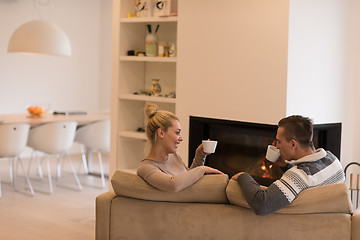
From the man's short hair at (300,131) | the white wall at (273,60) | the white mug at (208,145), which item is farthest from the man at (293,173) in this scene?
→ the white wall at (273,60)

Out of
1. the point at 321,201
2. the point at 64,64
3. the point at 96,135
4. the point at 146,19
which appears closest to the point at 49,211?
the point at 96,135

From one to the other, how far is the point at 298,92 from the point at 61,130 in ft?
9.93

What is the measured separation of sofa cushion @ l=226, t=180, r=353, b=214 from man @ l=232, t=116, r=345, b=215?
3 centimetres

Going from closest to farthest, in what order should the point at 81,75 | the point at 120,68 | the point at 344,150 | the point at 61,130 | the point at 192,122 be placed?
the point at 344,150
the point at 192,122
the point at 120,68
the point at 61,130
the point at 81,75

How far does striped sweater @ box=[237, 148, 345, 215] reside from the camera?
2.43 m

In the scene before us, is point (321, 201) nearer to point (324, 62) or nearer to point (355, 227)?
point (355, 227)

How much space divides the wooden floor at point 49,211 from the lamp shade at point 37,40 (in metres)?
1.49

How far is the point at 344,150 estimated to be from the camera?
167 inches

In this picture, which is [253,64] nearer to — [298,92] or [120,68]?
[298,92]

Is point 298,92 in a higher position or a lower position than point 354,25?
lower

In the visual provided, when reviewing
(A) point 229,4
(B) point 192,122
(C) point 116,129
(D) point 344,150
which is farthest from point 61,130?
(D) point 344,150

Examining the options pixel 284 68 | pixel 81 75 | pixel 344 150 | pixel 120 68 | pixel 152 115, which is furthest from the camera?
pixel 81 75

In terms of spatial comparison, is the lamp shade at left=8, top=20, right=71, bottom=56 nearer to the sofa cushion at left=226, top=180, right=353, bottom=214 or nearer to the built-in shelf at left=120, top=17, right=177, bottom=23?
the built-in shelf at left=120, top=17, right=177, bottom=23

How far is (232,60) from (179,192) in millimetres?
1858
